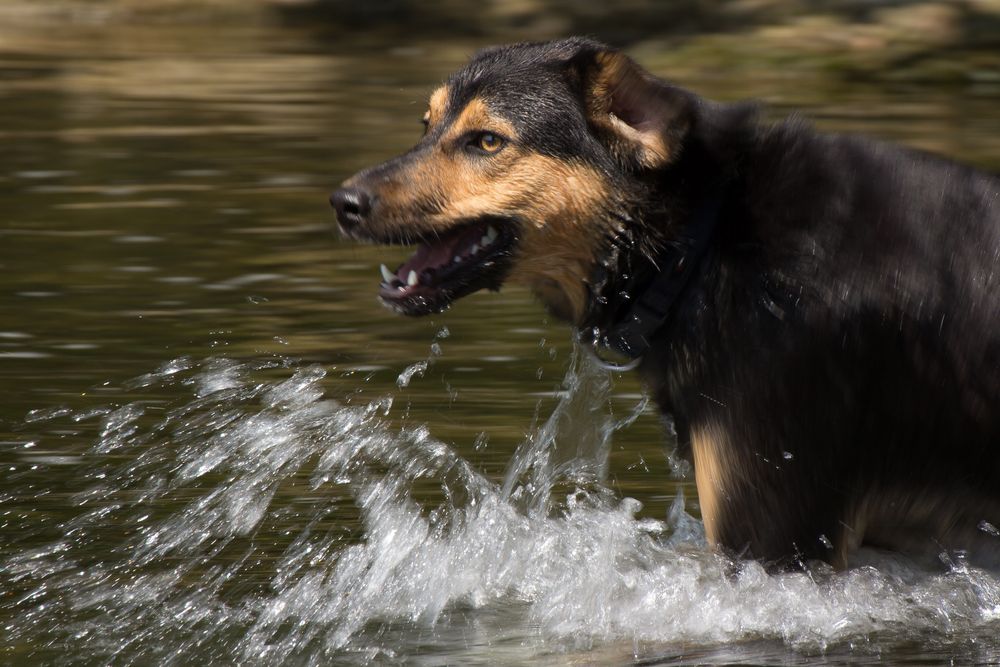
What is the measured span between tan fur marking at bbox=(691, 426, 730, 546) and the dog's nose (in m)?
1.25

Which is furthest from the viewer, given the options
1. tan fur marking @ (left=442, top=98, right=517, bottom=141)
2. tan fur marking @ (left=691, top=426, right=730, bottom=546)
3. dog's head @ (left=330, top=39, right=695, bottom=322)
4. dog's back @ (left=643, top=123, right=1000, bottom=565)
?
tan fur marking @ (left=442, top=98, right=517, bottom=141)

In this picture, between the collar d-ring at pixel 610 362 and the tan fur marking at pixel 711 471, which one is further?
the collar d-ring at pixel 610 362

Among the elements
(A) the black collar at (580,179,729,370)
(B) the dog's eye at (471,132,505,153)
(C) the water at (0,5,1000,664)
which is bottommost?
(C) the water at (0,5,1000,664)

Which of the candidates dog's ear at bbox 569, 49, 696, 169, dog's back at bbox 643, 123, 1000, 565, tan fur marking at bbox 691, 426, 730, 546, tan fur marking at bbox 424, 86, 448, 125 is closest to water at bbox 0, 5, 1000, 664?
tan fur marking at bbox 691, 426, 730, 546

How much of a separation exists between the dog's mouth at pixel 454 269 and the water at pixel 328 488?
2.62 feet

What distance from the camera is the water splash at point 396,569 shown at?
521cm

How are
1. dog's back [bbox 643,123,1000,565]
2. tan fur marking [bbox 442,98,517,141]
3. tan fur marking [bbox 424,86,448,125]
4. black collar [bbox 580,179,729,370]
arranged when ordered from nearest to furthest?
dog's back [bbox 643,123,1000,565] → black collar [bbox 580,179,729,370] → tan fur marking [bbox 442,98,517,141] → tan fur marking [bbox 424,86,448,125]

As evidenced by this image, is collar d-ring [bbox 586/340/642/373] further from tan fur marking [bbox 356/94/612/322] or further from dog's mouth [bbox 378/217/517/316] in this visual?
dog's mouth [bbox 378/217/517/316]

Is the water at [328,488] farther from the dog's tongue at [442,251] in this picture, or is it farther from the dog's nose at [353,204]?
the dog's nose at [353,204]

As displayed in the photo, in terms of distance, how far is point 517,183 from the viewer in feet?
18.1

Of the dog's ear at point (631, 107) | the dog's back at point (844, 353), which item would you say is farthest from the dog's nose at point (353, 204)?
the dog's back at point (844, 353)

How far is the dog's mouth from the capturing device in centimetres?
558

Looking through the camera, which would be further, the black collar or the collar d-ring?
the collar d-ring

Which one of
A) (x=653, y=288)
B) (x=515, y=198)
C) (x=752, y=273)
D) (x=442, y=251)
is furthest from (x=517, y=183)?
(x=752, y=273)
